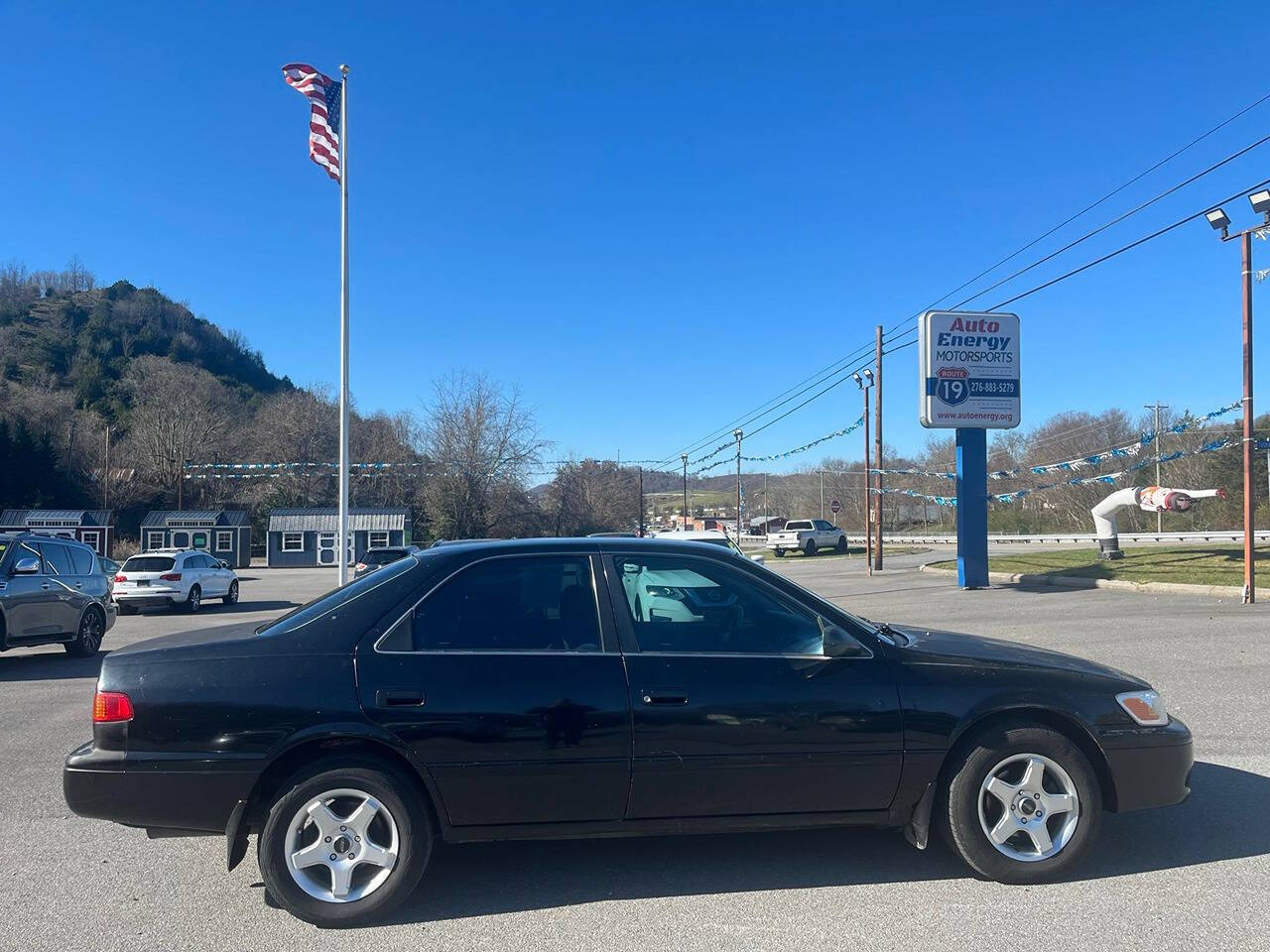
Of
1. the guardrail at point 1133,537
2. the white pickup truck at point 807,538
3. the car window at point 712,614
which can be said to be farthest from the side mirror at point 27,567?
A: the white pickup truck at point 807,538

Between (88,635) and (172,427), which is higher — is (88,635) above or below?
below

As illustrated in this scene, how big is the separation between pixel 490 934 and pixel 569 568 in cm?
162

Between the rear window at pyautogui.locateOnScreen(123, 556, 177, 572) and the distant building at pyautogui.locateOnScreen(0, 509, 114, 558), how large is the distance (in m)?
33.5

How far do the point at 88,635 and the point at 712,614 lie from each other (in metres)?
11.3

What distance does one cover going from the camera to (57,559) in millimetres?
12633

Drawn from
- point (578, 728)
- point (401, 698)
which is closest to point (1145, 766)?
point (578, 728)

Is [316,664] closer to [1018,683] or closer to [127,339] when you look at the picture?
[1018,683]

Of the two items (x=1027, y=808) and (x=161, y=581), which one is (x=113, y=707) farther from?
(x=161, y=581)

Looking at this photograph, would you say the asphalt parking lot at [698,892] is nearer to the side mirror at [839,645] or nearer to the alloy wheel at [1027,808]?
the alloy wheel at [1027,808]

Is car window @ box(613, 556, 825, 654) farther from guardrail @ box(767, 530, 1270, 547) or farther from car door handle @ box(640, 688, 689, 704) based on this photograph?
guardrail @ box(767, 530, 1270, 547)

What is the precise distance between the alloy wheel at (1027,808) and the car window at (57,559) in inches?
471

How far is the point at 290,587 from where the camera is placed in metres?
34.8

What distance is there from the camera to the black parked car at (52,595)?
11.4 metres

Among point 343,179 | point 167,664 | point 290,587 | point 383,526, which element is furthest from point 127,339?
point 167,664
